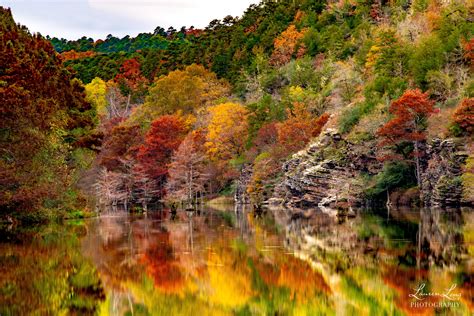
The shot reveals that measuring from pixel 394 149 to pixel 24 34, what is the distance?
110 ft

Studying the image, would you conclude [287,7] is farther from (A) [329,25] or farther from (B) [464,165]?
(B) [464,165]

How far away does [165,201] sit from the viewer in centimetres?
8550

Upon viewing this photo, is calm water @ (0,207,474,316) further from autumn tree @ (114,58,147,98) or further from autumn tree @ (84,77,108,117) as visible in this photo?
autumn tree @ (114,58,147,98)

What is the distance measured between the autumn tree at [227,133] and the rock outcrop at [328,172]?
2037 cm

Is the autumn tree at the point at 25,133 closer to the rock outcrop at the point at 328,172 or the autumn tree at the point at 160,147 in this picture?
the rock outcrop at the point at 328,172

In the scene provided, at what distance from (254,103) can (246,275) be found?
75560 mm

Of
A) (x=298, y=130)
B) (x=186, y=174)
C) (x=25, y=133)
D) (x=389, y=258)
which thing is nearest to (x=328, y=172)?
(x=298, y=130)

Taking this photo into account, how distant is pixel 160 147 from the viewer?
9231 centimetres

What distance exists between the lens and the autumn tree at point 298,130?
7538cm

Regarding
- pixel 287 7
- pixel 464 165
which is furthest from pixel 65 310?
pixel 287 7

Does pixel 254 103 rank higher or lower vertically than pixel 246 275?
higher

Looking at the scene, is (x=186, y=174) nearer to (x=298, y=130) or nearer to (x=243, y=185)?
(x=243, y=185)

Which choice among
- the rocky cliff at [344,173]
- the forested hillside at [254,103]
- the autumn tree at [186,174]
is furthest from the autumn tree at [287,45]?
the rocky cliff at [344,173]

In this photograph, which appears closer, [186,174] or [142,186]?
[186,174]
